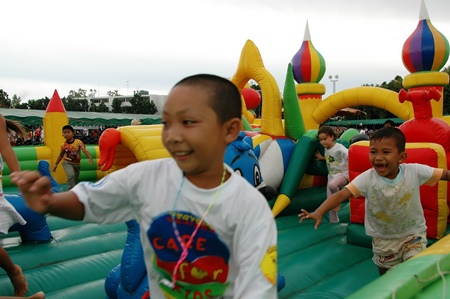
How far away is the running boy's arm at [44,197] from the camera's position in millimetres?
879

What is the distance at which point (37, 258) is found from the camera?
2822 mm

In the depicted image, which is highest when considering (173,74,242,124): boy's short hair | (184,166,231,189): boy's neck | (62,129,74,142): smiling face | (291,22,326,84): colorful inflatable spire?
(291,22,326,84): colorful inflatable spire

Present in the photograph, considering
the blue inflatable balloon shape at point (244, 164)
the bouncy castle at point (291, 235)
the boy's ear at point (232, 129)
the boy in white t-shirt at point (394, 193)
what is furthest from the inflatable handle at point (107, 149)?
the boy's ear at point (232, 129)

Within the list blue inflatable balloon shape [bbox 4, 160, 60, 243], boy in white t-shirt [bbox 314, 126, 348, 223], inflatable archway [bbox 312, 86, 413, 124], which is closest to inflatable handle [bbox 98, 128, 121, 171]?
blue inflatable balloon shape [bbox 4, 160, 60, 243]

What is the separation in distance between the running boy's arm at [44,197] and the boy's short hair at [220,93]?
14.4 inches

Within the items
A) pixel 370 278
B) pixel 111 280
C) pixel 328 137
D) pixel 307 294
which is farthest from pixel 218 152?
pixel 328 137

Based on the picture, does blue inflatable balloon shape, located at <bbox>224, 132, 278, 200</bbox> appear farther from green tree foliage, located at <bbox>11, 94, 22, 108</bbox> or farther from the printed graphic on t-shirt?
green tree foliage, located at <bbox>11, 94, 22, 108</bbox>

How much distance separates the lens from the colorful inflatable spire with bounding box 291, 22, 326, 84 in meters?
8.95

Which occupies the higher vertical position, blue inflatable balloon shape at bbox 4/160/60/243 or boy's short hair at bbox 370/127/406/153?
boy's short hair at bbox 370/127/406/153

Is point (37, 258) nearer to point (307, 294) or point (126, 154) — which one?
point (307, 294)

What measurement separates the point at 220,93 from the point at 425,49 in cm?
676

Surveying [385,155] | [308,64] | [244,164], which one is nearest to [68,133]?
[244,164]

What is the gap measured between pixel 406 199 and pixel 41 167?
242 centimetres

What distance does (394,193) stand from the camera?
222cm
